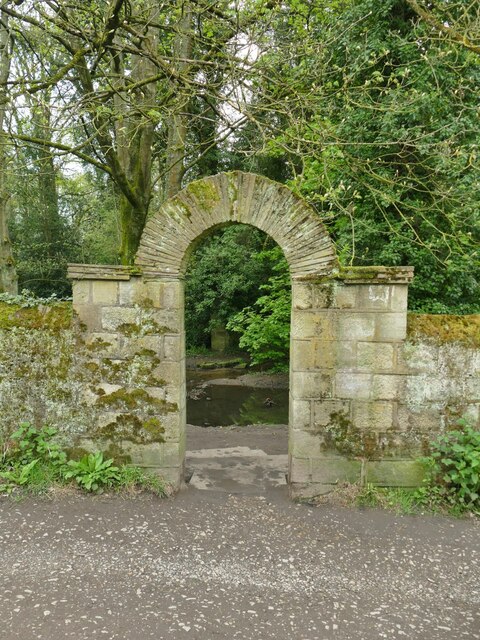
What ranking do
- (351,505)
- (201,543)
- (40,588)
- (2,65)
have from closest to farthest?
1. (40,588)
2. (201,543)
3. (351,505)
4. (2,65)

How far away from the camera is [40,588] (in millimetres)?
3041

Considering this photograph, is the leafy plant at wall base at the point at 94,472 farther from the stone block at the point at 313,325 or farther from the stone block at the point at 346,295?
the stone block at the point at 346,295

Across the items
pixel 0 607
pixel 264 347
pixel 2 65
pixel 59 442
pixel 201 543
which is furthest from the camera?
pixel 264 347

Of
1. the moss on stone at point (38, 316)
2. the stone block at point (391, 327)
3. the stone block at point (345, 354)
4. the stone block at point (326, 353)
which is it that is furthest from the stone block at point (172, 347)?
the stone block at point (391, 327)

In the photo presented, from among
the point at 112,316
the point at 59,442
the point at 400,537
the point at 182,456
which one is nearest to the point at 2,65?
the point at 112,316

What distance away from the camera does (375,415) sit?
14.2 ft

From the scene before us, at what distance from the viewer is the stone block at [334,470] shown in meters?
4.36

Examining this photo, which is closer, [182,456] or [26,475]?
[26,475]

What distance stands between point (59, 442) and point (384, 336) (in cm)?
343

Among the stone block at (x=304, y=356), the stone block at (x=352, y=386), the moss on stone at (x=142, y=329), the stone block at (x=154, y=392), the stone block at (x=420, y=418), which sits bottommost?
the stone block at (x=420, y=418)

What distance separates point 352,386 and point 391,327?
0.68 metres

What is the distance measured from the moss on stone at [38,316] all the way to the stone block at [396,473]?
3.39 m

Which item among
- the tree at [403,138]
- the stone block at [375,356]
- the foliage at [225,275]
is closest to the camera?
the stone block at [375,356]

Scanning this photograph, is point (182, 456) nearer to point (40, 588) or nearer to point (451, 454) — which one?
point (40, 588)
